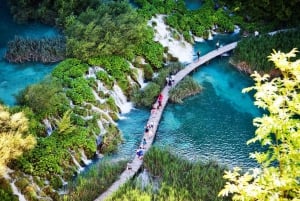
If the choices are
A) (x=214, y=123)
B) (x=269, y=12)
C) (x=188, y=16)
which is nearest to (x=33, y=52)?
(x=188, y=16)

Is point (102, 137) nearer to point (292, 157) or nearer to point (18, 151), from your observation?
point (18, 151)

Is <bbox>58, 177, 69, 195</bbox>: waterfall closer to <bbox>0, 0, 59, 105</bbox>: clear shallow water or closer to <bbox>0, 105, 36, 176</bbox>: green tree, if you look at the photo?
<bbox>0, 105, 36, 176</bbox>: green tree

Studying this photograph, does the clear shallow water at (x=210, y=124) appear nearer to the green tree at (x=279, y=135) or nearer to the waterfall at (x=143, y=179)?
the waterfall at (x=143, y=179)

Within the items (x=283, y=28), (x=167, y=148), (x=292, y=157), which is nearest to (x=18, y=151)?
(x=167, y=148)

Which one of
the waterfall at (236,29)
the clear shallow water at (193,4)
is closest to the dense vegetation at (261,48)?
the waterfall at (236,29)

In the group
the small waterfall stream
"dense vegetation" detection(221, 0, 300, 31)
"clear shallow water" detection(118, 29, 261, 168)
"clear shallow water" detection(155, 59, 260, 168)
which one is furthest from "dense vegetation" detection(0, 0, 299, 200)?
"clear shallow water" detection(155, 59, 260, 168)

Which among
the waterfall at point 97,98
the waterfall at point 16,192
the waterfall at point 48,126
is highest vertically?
the waterfall at point 97,98
